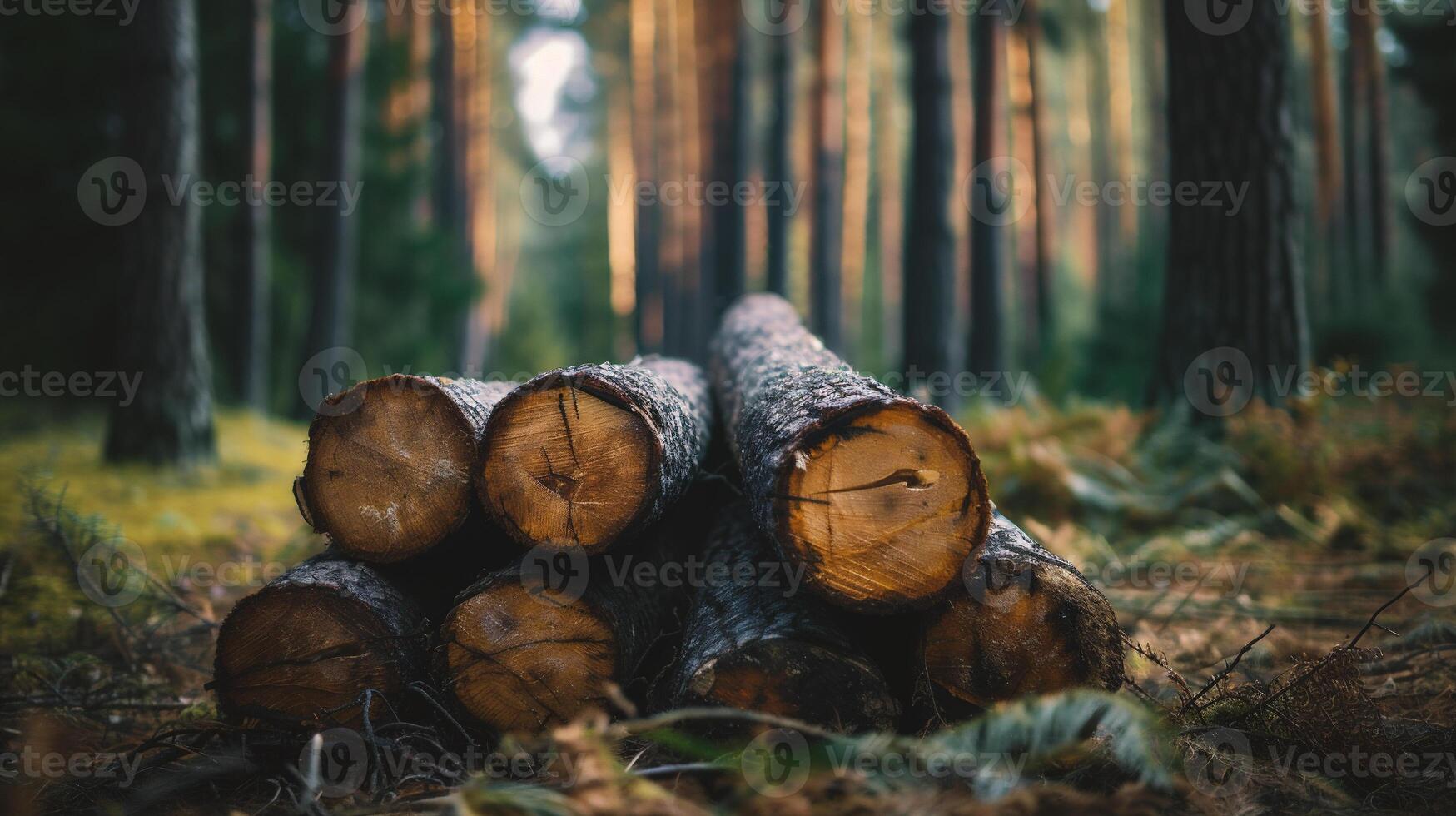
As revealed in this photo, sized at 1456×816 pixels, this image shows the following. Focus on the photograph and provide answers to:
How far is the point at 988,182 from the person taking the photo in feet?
31.1

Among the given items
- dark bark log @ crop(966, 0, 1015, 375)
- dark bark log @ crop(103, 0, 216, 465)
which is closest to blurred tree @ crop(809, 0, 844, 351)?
dark bark log @ crop(966, 0, 1015, 375)

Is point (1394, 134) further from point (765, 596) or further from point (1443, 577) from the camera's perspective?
point (765, 596)

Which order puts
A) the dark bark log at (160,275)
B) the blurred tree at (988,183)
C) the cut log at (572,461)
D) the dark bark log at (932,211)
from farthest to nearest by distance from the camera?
the blurred tree at (988,183) → the dark bark log at (932,211) → the dark bark log at (160,275) → the cut log at (572,461)

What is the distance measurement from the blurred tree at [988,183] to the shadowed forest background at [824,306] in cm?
5

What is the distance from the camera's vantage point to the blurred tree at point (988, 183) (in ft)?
31.5

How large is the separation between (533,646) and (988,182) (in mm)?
8645

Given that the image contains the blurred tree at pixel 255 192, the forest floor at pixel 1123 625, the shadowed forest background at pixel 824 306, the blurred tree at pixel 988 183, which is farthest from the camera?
the blurred tree at pixel 988 183

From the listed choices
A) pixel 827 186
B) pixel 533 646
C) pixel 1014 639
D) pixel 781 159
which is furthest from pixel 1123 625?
pixel 827 186

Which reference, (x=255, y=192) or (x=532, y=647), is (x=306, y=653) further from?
(x=255, y=192)

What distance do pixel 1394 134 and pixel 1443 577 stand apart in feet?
87.3

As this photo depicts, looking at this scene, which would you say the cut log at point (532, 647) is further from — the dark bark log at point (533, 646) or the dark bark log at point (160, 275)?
the dark bark log at point (160, 275)

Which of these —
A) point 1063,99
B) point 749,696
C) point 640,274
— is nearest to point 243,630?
point 749,696

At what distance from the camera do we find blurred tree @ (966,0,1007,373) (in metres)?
9.59

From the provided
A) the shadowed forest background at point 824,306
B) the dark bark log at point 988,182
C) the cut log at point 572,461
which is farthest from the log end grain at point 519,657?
the dark bark log at point 988,182
